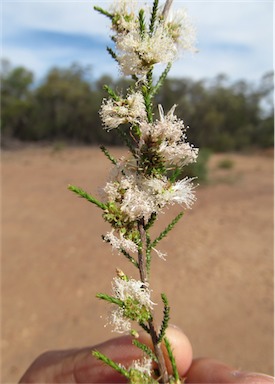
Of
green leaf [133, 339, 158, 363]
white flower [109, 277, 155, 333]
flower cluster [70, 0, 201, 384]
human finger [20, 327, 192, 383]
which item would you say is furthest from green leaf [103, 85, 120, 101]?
human finger [20, 327, 192, 383]

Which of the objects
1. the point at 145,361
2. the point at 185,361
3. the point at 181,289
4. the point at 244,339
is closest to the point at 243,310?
the point at 244,339

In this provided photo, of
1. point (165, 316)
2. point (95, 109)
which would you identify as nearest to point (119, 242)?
point (165, 316)

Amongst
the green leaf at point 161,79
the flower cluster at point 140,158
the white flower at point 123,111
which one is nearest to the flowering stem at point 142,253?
the flower cluster at point 140,158

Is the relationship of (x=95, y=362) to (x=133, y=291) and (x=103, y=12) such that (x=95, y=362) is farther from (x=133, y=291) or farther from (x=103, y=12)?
(x=103, y=12)

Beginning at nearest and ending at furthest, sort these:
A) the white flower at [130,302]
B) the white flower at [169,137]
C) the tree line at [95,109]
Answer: the white flower at [169,137] → the white flower at [130,302] → the tree line at [95,109]

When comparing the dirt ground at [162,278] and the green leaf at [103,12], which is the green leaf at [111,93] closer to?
the green leaf at [103,12]

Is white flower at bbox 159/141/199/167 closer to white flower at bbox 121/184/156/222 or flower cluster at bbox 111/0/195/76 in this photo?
white flower at bbox 121/184/156/222
